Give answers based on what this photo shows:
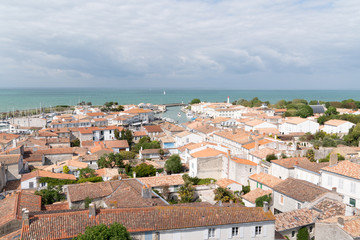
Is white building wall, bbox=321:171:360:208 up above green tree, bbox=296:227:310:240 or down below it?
above

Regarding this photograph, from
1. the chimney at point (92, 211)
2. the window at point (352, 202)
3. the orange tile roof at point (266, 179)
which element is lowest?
the window at point (352, 202)

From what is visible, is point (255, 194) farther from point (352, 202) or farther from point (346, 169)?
point (346, 169)

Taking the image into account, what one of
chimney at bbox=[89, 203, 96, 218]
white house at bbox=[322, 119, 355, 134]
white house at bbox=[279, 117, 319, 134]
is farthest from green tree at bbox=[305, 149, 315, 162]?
white house at bbox=[322, 119, 355, 134]

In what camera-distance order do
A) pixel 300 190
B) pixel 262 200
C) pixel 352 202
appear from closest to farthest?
pixel 300 190 → pixel 352 202 → pixel 262 200

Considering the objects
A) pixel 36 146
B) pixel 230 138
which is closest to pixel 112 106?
pixel 36 146

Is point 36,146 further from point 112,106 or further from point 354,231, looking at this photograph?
point 112,106

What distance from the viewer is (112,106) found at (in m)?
126

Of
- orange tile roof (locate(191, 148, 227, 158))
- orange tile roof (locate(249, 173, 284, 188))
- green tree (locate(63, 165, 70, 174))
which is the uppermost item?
orange tile roof (locate(191, 148, 227, 158))

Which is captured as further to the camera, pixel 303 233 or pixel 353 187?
pixel 353 187

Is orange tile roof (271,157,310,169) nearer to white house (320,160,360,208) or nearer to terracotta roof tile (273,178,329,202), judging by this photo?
white house (320,160,360,208)

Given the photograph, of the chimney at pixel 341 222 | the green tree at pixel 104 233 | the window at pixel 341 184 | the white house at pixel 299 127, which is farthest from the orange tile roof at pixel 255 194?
the white house at pixel 299 127

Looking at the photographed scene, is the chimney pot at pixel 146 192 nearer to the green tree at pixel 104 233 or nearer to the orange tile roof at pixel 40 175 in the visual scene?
the green tree at pixel 104 233

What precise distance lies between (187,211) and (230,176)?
1588 centimetres

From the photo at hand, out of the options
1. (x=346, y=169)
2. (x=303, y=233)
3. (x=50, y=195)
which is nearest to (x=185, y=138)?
(x=50, y=195)
